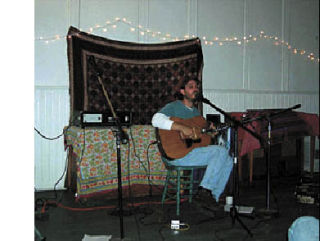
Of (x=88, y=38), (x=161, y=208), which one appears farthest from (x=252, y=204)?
(x=88, y=38)

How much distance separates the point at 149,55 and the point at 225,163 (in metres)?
2.03

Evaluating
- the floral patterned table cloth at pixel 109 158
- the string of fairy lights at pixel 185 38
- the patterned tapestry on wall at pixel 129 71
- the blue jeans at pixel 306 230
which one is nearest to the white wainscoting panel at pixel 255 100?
the patterned tapestry on wall at pixel 129 71

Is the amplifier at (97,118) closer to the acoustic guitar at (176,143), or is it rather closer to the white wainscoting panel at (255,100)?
the acoustic guitar at (176,143)

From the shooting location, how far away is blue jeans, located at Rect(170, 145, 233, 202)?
284 centimetres

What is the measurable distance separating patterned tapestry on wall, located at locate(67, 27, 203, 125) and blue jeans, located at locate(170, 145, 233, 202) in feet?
4.66

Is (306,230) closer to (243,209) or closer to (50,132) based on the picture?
(243,209)

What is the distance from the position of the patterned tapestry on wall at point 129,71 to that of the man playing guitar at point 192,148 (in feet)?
3.69

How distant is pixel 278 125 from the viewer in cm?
393

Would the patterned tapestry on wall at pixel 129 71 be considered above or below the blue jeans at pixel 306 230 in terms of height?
above

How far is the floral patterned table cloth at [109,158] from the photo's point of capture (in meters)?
3.22

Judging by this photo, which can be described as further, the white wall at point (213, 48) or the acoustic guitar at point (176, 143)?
the white wall at point (213, 48)

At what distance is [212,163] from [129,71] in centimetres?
191

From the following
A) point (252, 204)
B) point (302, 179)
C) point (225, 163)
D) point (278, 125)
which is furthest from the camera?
point (302, 179)
